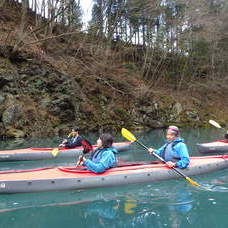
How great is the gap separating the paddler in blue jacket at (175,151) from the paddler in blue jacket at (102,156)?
4.02ft

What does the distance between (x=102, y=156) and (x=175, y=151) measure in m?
1.56

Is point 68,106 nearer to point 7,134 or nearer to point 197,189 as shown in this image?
point 7,134

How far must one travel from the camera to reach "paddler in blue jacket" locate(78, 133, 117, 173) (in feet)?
17.0

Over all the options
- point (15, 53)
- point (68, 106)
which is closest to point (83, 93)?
point (68, 106)

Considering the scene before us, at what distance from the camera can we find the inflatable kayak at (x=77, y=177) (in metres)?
4.98

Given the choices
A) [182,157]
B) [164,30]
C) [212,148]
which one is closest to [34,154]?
[182,157]

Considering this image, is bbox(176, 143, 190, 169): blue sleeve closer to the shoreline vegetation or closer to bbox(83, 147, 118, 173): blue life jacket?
bbox(83, 147, 118, 173): blue life jacket

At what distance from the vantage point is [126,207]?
4.56 meters

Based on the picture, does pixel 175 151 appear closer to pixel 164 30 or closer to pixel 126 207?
pixel 126 207

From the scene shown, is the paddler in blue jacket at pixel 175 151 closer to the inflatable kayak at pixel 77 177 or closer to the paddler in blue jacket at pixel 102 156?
the inflatable kayak at pixel 77 177

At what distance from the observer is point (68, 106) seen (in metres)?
15.1

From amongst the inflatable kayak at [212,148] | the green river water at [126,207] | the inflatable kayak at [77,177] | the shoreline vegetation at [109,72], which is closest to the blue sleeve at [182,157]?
the inflatable kayak at [77,177]

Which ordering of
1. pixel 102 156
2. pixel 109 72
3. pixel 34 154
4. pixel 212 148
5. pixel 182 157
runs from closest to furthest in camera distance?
pixel 102 156 < pixel 182 157 < pixel 34 154 < pixel 212 148 < pixel 109 72

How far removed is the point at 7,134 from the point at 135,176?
8170 mm
